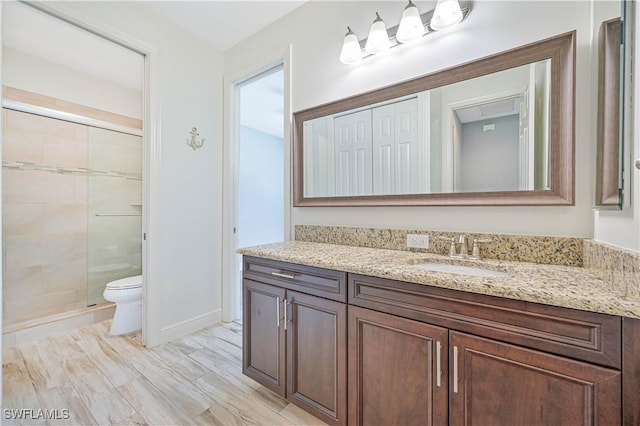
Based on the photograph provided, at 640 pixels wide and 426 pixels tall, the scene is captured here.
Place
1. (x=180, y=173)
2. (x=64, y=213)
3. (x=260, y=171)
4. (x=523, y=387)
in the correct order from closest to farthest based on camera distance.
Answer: (x=523, y=387) → (x=180, y=173) → (x=64, y=213) → (x=260, y=171)

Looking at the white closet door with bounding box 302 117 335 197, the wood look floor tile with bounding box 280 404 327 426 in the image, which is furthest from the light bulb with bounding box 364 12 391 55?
the wood look floor tile with bounding box 280 404 327 426

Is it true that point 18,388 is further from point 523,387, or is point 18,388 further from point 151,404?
point 523,387

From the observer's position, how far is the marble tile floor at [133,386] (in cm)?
141

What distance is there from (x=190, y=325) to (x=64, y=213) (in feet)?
5.71

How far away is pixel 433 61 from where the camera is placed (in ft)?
5.01

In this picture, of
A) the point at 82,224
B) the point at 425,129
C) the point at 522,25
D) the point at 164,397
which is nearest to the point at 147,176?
the point at 82,224

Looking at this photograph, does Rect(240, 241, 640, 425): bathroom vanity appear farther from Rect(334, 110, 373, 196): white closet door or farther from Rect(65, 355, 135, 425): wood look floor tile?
Rect(65, 355, 135, 425): wood look floor tile

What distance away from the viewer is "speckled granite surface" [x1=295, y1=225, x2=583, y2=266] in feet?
3.87

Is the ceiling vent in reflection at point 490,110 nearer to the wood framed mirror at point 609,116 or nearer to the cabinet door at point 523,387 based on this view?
the wood framed mirror at point 609,116

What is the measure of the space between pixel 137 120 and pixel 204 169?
1.51 meters

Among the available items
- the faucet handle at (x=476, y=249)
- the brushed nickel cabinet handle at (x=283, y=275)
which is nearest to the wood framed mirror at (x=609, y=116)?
the faucet handle at (x=476, y=249)

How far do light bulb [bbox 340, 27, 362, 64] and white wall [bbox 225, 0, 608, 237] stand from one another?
0.07 metres

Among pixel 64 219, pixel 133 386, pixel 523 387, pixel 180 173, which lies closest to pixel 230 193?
pixel 180 173

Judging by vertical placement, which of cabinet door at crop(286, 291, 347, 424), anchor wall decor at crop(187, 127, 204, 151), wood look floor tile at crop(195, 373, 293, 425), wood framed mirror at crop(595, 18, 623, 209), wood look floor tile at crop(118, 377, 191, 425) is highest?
anchor wall decor at crop(187, 127, 204, 151)
